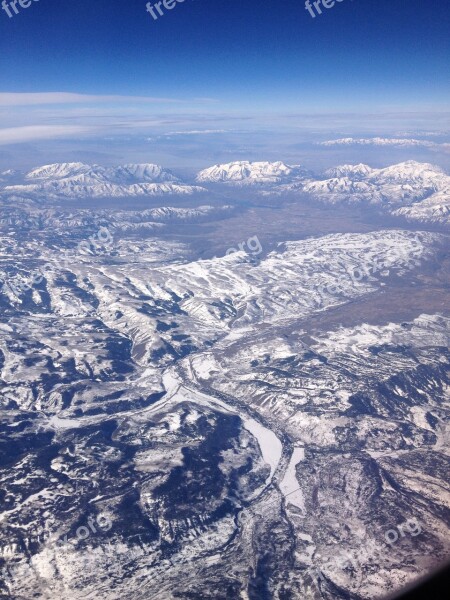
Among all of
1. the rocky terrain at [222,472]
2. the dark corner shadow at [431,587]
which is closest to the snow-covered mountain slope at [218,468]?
the rocky terrain at [222,472]

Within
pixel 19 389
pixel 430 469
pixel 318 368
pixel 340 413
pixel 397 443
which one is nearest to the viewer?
pixel 430 469

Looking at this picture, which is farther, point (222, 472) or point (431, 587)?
point (222, 472)

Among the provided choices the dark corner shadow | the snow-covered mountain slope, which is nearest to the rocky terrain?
the snow-covered mountain slope

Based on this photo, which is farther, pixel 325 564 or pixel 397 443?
pixel 397 443

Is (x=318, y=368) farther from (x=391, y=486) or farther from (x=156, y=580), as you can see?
(x=156, y=580)

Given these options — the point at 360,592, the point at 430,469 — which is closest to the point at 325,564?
the point at 360,592

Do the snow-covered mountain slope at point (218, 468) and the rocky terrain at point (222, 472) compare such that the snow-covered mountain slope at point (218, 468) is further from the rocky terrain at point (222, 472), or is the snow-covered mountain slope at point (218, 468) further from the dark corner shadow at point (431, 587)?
the dark corner shadow at point (431, 587)

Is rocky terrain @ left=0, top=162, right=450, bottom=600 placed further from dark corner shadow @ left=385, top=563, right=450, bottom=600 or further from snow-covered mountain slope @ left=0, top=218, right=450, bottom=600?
dark corner shadow @ left=385, top=563, right=450, bottom=600

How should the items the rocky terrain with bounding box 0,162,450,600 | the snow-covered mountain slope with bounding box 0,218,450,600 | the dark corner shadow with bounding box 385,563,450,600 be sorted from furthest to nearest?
the snow-covered mountain slope with bounding box 0,218,450,600 < the rocky terrain with bounding box 0,162,450,600 < the dark corner shadow with bounding box 385,563,450,600

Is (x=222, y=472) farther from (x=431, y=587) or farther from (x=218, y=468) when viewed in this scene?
(x=431, y=587)

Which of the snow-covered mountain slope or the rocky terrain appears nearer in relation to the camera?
the rocky terrain

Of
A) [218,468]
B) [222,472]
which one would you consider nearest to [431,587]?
[222,472]
